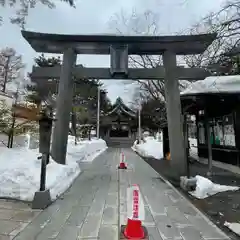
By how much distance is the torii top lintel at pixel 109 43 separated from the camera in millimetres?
10250

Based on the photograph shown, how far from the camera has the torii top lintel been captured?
10.2m

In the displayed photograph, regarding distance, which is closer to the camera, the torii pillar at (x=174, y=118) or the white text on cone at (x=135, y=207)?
the white text on cone at (x=135, y=207)

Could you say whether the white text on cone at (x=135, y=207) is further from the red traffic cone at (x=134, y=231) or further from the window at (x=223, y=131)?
the window at (x=223, y=131)

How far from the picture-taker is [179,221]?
512 cm

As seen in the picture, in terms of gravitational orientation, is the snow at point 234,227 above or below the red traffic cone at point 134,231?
below

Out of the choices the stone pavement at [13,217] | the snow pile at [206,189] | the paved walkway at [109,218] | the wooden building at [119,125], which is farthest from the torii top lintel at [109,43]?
the wooden building at [119,125]

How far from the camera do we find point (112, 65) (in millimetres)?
10352

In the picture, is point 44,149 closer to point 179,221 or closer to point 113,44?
point 179,221

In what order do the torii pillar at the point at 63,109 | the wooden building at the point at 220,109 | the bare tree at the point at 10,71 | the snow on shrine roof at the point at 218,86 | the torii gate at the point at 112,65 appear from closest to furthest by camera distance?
the snow on shrine roof at the point at 218,86, the wooden building at the point at 220,109, the torii gate at the point at 112,65, the torii pillar at the point at 63,109, the bare tree at the point at 10,71

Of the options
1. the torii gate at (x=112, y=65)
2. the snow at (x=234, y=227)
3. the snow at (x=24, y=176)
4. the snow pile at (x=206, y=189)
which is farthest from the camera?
the torii gate at (x=112, y=65)

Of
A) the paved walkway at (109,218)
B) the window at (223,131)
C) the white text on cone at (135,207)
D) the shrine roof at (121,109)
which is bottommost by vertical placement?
the paved walkway at (109,218)

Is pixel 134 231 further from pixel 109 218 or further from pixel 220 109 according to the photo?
pixel 220 109

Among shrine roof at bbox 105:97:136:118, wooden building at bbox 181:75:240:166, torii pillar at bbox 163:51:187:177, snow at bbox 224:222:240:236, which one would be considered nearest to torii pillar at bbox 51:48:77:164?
torii pillar at bbox 163:51:187:177

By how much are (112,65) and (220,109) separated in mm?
5941
